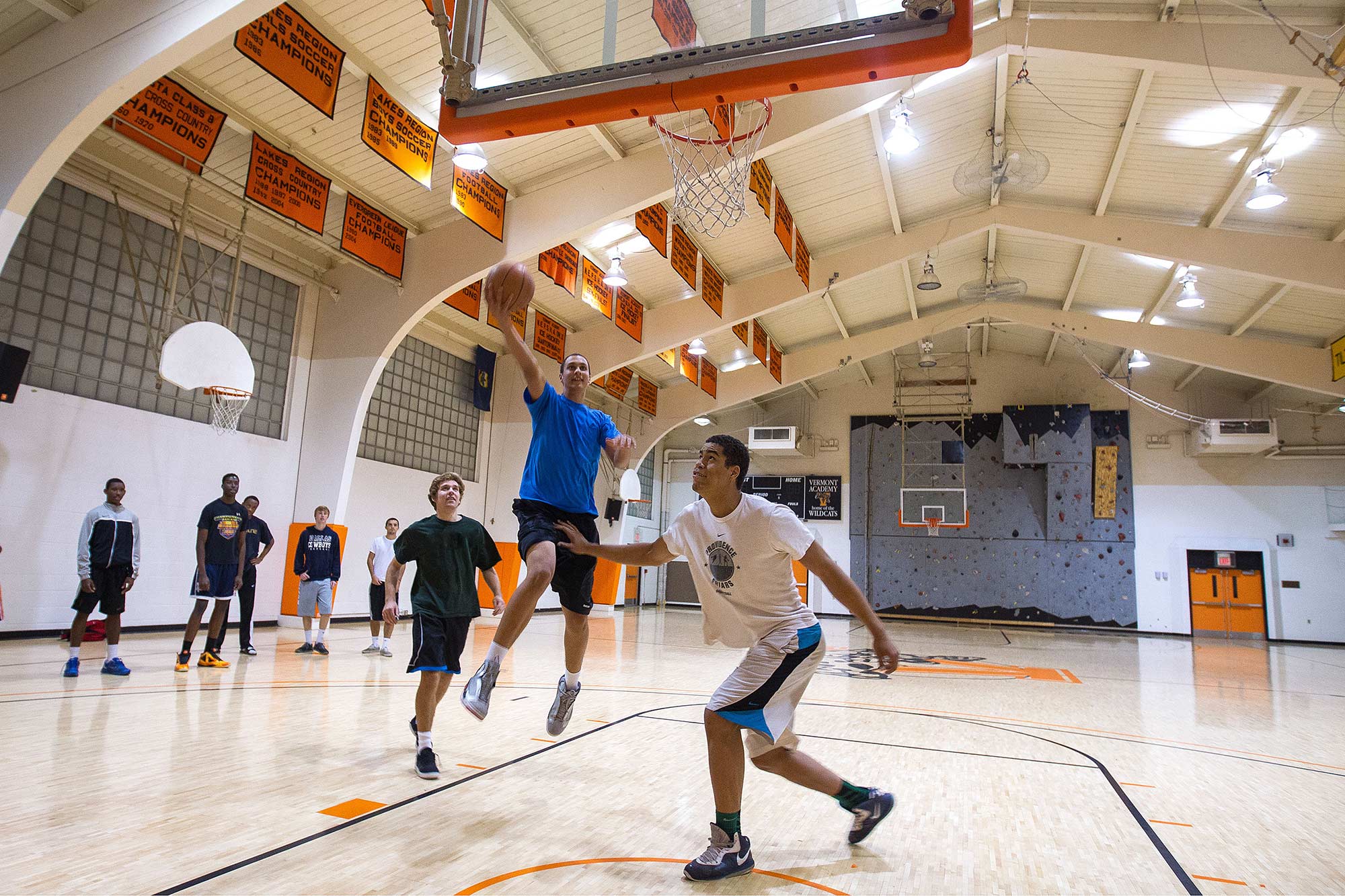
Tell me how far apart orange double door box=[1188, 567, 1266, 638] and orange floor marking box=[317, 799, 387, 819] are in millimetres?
20254

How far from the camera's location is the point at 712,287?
42.7 feet

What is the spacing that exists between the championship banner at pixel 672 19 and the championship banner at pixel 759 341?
10.5 metres

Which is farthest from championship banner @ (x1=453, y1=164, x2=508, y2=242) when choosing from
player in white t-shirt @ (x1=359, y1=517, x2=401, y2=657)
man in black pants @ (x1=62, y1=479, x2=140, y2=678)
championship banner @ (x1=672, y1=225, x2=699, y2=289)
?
man in black pants @ (x1=62, y1=479, x2=140, y2=678)

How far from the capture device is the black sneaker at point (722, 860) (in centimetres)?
235

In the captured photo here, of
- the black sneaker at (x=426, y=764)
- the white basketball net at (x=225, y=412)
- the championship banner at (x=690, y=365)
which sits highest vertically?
the championship banner at (x=690, y=365)

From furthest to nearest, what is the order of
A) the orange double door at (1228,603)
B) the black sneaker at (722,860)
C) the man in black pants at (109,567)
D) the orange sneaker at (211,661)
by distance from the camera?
the orange double door at (1228,603) → the orange sneaker at (211,661) → the man in black pants at (109,567) → the black sneaker at (722,860)

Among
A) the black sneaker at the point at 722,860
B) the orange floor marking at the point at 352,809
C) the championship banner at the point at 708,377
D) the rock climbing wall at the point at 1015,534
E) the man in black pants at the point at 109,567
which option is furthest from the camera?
the rock climbing wall at the point at 1015,534

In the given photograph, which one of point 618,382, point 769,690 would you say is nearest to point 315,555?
point 769,690

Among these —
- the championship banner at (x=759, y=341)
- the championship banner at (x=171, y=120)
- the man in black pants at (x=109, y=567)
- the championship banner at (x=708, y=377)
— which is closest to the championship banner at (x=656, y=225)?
the championship banner at (x=759, y=341)

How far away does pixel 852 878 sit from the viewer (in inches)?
95.3

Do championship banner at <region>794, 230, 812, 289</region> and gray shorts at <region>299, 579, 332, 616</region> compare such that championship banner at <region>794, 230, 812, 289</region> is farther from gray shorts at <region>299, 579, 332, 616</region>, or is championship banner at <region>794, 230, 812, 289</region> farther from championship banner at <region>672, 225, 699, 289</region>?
gray shorts at <region>299, 579, 332, 616</region>

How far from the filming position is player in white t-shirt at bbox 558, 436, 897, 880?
2531mm

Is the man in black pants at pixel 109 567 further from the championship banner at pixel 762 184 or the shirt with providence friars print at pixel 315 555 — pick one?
the championship banner at pixel 762 184

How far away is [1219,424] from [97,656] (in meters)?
20.3
